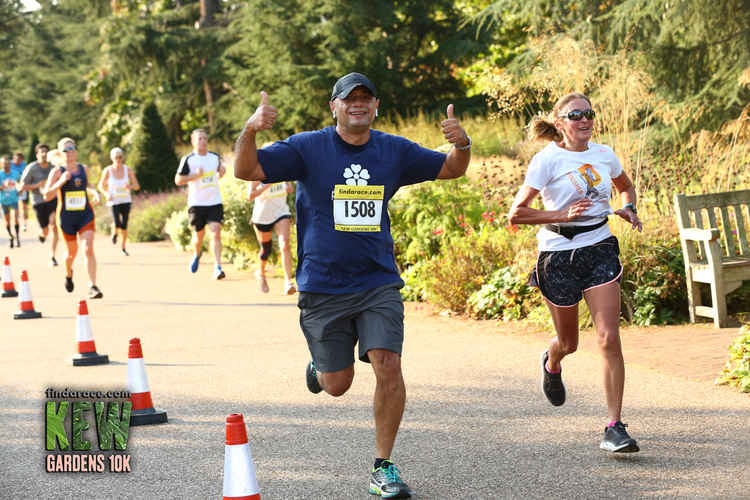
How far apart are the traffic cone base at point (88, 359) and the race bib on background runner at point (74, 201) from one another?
15.2 ft

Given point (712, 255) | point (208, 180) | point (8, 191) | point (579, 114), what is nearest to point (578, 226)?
point (579, 114)

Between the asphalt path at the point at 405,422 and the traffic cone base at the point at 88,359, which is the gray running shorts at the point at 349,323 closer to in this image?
the asphalt path at the point at 405,422

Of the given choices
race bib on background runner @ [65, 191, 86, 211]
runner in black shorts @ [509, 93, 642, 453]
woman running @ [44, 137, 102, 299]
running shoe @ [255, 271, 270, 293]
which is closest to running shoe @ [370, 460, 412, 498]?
runner in black shorts @ [509, 93, 642, 453]

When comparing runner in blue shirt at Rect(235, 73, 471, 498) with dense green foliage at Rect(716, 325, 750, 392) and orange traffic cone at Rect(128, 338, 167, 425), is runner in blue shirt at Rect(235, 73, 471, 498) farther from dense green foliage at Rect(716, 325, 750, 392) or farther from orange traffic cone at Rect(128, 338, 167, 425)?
dense green foliage at Rect(716, 325, 750, 392)

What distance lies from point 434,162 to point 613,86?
Answer: 22.6 feet

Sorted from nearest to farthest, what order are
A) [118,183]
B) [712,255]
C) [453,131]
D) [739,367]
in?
[453,131]
[739,367]
[712,255]
[118,183]

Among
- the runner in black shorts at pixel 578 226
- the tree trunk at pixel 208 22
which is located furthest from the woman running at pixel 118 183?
the tree trunk at pixel 208 22

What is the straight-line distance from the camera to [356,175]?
4.68m

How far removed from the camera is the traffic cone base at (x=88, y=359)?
8.11 metres

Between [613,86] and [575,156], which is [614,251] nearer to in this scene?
[575,156]

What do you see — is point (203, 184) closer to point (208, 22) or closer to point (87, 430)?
point (87, 430)

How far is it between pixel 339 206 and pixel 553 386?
79.6 inches

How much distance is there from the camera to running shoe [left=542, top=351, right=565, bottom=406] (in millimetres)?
5840

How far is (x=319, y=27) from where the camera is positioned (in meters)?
30.4
